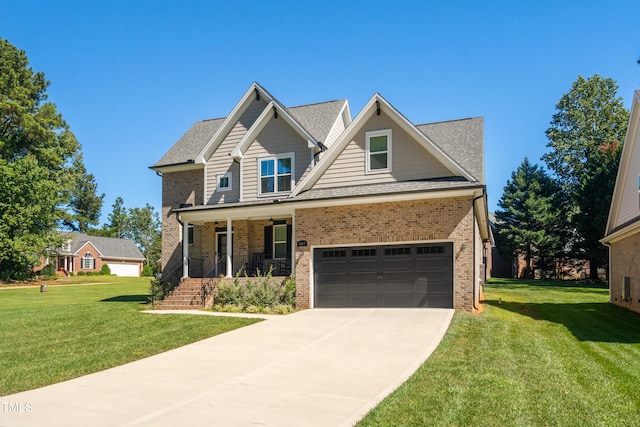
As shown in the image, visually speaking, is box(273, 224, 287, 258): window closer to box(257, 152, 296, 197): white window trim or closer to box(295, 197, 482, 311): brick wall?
box(257, 152, 296, 197): white window trim

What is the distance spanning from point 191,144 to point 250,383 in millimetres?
19406

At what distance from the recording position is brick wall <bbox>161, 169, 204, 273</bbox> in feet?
78.9

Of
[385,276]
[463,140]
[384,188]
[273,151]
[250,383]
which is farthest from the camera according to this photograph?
[273,151]

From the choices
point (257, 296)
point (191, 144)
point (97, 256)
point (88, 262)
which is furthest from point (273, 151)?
point (97, 256)

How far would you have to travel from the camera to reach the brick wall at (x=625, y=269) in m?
17.0

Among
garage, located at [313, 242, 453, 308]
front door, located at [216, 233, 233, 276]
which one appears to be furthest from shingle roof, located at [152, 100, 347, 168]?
garage, located at [313, 242, 453, 308]

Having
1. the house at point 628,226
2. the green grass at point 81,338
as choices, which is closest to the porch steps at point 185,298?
the green grass at point 81,338

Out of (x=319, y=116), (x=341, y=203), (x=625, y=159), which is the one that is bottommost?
(x=341, y=203)

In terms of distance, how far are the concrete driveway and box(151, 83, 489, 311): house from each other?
3.85 m

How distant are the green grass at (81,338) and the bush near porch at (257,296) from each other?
219cm

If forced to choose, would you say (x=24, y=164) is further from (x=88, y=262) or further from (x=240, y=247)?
(x=240, y=247)

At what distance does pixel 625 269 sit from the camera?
61.4 feet

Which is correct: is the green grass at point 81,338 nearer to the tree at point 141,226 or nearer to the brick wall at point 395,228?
the brick wall at point 395,228

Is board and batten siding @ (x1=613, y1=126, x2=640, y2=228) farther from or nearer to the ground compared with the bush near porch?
farther from the ground
